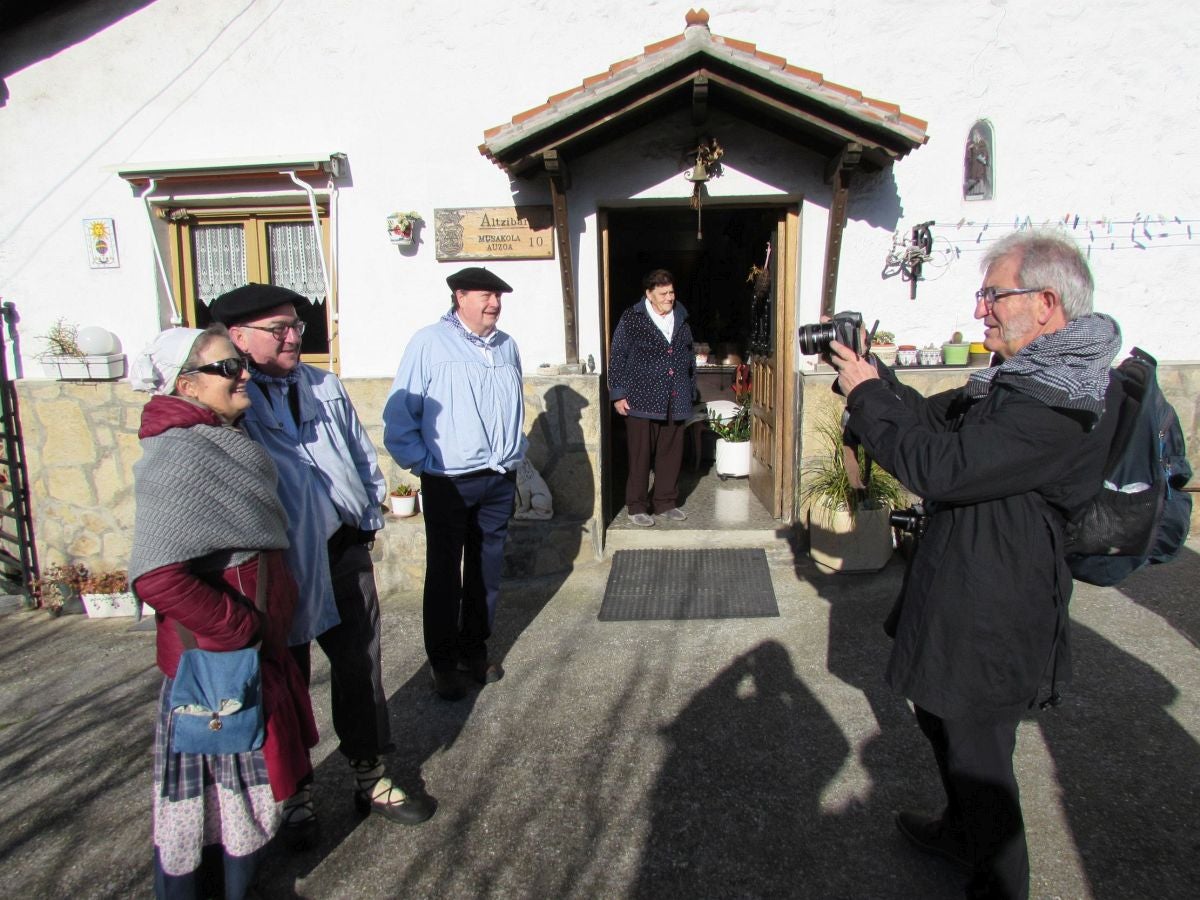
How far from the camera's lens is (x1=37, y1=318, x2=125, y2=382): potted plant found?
5.32 metres

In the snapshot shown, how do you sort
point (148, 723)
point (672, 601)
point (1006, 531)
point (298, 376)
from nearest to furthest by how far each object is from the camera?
point (1006, 531) < point (298, 376) < point (148, 723) < point (672, 601)

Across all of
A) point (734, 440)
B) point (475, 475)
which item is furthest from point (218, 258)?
A: point (734, 440)

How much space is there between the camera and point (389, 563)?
521cm

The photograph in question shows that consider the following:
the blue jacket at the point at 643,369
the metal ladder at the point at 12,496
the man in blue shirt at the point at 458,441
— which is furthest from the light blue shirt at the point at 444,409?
the metal ladder at the point at 12,496

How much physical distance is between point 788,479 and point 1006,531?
3358mm

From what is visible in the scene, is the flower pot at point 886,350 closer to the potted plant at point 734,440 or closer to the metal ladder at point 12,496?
the potted plant at point 734,440

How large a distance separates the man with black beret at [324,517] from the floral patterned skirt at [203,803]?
1.37 feet

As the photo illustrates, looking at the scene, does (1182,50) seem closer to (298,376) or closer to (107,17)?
(298,376)

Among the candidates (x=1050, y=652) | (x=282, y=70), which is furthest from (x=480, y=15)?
(x=1050, y=652)

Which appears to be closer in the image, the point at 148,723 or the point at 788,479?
the point at 148,723

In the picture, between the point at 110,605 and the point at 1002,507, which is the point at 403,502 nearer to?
the point at 110,605

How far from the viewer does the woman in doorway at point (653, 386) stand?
17.9 ft

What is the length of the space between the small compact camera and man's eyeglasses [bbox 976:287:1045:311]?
0.32 m

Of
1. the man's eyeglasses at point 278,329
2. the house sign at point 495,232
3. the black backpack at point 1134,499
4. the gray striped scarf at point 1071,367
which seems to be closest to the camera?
the gray striped scarf at point 1071,367
